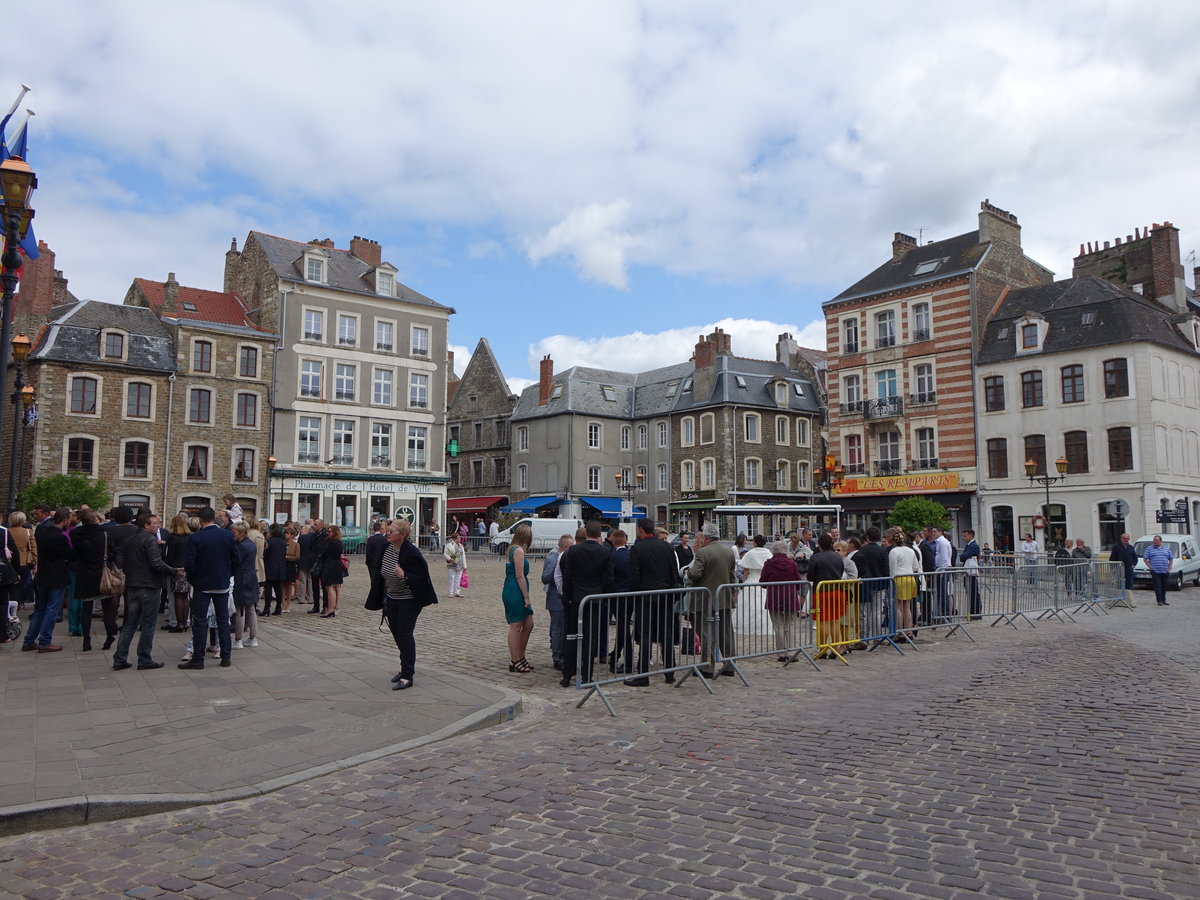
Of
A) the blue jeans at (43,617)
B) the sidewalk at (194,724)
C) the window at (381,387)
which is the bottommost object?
the sidewalk at (194,724)

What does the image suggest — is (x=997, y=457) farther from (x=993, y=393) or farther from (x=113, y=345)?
(x=113, y=345)

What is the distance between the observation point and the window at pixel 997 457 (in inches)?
1463

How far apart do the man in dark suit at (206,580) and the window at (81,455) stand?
103 ft

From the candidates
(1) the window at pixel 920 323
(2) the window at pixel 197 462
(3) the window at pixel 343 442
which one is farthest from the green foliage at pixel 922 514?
(2) the window at pixel 197 462

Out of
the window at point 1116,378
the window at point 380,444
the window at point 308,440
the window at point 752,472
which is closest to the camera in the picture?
the window at point 1116,378

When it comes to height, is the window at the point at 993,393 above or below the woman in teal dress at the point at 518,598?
above

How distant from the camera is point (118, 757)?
6129 mm

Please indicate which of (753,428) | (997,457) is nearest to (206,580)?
(997,457)

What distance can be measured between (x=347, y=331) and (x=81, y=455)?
13.0 metres

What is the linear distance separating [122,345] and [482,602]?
89.6 ft

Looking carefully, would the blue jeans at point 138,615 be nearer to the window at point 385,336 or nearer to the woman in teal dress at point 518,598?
the woman in teal dress at point 518,598

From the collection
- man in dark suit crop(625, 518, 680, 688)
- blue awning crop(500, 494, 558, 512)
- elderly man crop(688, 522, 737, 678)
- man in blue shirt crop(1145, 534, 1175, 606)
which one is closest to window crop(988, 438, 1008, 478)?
man in blue shirt crop(1145, 534, 1175, 606)

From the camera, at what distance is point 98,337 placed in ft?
123

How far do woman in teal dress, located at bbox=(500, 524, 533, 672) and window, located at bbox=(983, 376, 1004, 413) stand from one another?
32569 mm
